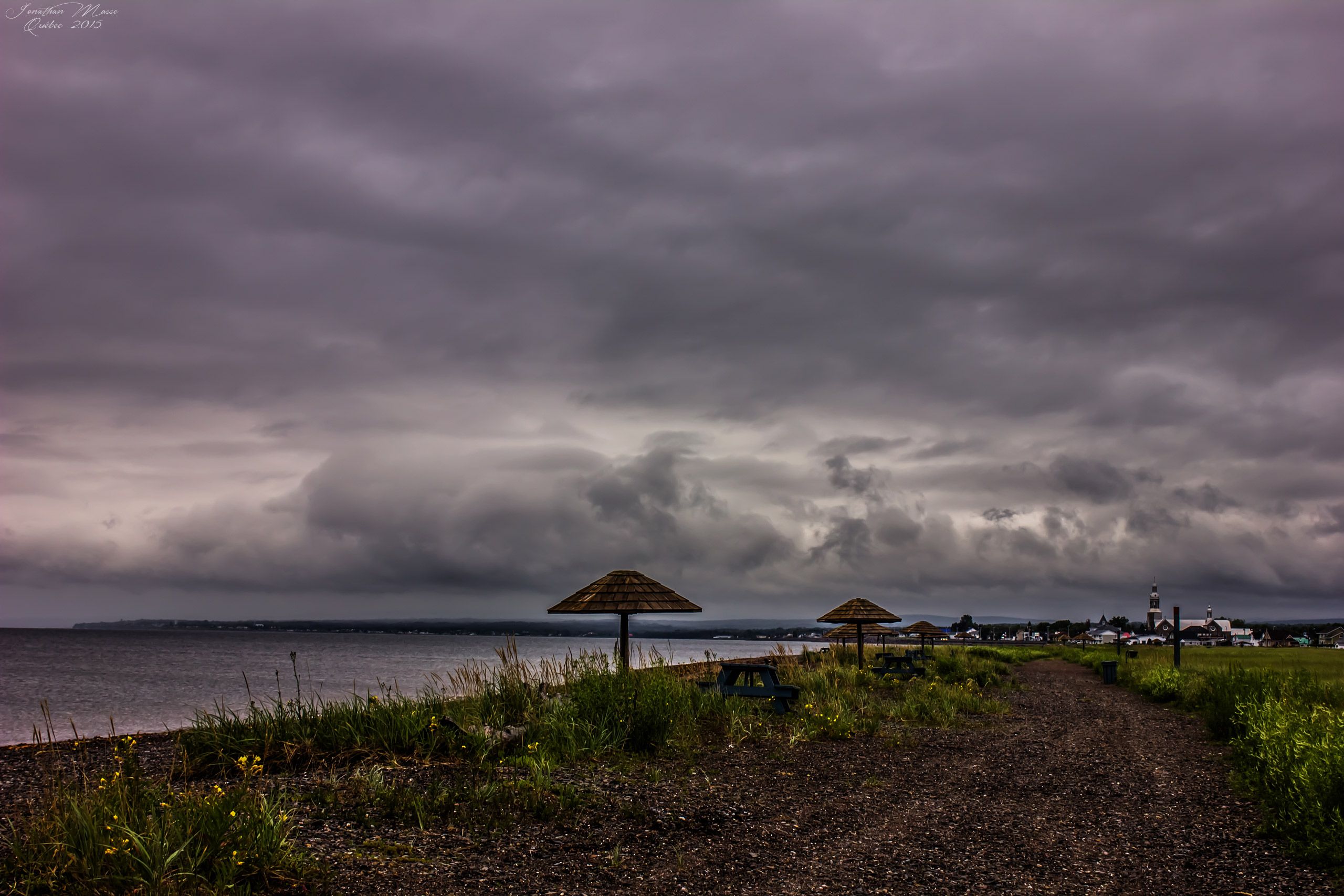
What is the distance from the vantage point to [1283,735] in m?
9.38

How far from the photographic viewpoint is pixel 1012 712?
1609 centimetres

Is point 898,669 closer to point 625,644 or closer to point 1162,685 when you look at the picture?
point 1162,685

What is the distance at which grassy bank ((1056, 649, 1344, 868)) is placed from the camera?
664 cm

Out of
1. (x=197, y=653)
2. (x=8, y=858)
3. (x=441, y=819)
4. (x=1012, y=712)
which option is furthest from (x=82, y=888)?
(x=197, y=653)

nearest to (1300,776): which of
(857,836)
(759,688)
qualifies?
(857,836)

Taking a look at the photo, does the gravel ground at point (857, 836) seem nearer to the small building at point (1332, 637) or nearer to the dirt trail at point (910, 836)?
the dirt trail at point (910, 836)

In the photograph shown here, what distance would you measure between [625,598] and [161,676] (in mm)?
52725

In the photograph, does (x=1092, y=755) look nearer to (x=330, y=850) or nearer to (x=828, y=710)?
(x=828, y=710)

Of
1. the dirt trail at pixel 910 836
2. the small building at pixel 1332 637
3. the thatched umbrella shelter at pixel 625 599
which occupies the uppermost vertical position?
the thatched umbrella shelter at pixel 625 599

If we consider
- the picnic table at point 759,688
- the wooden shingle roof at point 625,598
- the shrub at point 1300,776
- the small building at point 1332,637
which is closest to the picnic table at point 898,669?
the picnic table at point 759,688

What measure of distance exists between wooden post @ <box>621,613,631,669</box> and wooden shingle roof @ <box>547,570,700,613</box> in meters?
0.25

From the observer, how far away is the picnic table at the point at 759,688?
13297 millimetres

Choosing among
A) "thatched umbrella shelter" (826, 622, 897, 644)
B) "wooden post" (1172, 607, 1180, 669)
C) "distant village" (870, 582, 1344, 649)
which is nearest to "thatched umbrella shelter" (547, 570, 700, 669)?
"thatched umbrella shelter" (826, 622, 897, 644)

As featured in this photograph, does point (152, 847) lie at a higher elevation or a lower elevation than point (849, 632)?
higher
